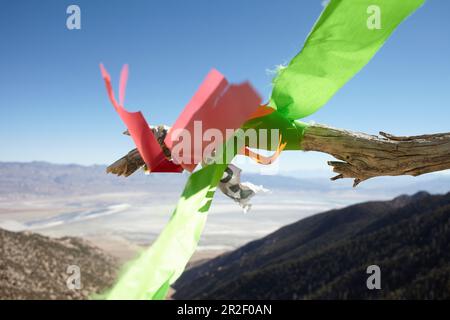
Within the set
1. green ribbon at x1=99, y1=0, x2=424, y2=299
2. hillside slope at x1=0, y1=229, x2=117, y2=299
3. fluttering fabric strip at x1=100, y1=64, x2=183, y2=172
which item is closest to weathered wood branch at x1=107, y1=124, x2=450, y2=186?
green ribbon at x1=99, y1=0, x2=424, y2=299

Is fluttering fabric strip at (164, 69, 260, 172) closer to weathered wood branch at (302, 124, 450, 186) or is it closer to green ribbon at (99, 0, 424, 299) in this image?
green ribbon at (99, 0, 424, 299)

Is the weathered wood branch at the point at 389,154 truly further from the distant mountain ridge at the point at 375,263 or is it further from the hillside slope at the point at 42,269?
the hillside slope at the point at 42,269

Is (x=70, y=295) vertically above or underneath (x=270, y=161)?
underneath

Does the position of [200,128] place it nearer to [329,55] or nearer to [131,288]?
[131,288]

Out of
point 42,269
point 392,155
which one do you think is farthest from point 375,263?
point 42,269
